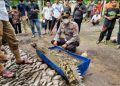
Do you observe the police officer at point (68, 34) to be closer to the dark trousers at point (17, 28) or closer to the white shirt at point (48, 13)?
the white shirt at point (48, 13)

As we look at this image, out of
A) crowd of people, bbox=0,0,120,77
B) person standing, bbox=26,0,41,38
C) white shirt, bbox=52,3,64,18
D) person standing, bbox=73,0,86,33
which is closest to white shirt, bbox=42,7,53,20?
crowd of people, bbox=0,0,120,77

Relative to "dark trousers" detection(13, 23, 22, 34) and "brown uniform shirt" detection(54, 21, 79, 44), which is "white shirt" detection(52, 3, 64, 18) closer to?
"dark trousers" detection(13, 23, 22, 34)

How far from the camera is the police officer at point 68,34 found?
6.82 meters

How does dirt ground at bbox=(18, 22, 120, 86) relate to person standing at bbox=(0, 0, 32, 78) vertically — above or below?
below

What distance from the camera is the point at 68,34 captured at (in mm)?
7035

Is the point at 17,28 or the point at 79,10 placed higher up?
the point at 79,10

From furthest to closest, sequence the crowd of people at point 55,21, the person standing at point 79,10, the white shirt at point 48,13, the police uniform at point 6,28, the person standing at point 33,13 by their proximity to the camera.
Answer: the white shirt at point 48,13
the person standing at point 33,13
the person standing at point 79,10
the crowd of people at point 55,21
the police uniform at point 6,28

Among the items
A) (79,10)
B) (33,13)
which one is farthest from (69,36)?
Answer: (33,13)

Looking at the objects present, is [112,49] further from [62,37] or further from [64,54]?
[64,54]

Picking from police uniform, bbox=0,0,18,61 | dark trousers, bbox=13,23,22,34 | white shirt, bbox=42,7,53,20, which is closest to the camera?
police uniform, bbox=0,0,18,61

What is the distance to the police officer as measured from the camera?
682 cm

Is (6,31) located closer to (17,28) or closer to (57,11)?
(57,11)

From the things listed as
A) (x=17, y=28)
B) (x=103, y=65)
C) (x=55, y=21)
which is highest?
(x=103, y=65)

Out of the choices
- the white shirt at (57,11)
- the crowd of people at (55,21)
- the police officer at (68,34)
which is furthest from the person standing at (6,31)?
the white shirt at (57,11)
